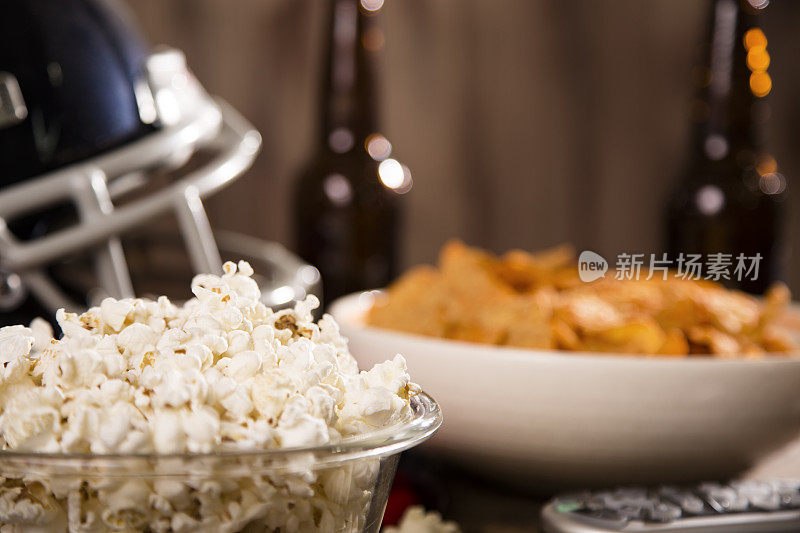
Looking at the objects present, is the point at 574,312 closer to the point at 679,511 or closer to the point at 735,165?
the point at 679,511

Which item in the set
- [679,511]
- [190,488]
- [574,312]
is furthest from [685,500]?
[190,488]

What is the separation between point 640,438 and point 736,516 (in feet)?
0.32

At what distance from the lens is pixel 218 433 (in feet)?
0.78

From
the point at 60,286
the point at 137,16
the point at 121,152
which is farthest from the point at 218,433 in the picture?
the point at 137,16

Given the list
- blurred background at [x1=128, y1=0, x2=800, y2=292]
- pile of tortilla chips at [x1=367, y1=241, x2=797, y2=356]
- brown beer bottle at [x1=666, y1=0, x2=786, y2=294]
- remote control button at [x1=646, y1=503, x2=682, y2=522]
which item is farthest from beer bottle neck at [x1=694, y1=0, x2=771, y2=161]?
remote control button at [x1=646, y1=503, x2=682, y2=522]

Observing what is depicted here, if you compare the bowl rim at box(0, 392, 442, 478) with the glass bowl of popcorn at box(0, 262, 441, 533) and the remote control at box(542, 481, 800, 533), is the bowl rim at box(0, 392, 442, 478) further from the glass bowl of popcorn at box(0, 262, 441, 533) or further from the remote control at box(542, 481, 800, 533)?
the remote control at box(542, 481, 800, 533)

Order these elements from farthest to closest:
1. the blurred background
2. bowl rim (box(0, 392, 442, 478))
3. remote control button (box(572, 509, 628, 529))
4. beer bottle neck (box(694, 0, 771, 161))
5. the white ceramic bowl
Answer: the blurred background < beer bottle neck (box(694, 0, 771, 161)) < the white ceramic bowl < remote control button (box(572, 509, 628, 529)) < bowl rim (box(0, 392, 442, 478))

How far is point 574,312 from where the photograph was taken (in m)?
0.54

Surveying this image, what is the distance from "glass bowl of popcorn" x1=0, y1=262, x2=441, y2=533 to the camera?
9.0 inches

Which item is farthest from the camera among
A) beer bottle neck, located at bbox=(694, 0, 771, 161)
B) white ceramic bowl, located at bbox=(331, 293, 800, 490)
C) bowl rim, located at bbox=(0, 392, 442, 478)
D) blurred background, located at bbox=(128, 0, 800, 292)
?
blurred background, located at bbox=(128, 0, 800, 292)

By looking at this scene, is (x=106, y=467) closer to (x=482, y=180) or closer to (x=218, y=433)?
(x=218, y=433)

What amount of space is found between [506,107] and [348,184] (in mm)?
340

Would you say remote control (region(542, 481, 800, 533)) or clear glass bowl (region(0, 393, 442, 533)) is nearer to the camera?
clear glass bowl (region(0, 393, 442, 533))

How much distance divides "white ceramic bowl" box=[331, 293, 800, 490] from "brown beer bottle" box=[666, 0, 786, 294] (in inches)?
16.2
